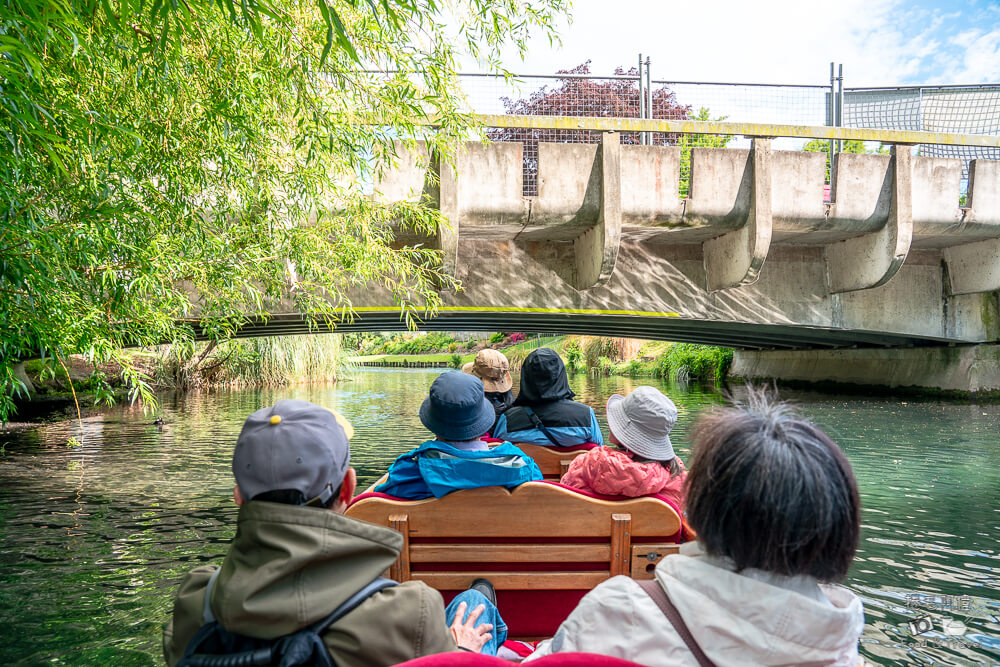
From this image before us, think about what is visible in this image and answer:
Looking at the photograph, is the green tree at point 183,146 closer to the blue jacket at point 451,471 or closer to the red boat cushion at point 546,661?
the blue jacket at point 451,471

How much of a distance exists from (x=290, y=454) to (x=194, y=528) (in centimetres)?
513

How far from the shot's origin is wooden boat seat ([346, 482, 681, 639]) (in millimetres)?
2775

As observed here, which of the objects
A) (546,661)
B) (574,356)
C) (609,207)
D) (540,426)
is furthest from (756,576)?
(574,356)

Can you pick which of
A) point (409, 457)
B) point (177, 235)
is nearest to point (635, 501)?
point (409, 457)

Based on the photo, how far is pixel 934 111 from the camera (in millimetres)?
12156

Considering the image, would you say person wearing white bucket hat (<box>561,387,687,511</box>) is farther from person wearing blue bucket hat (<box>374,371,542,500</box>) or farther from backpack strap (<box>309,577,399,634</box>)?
backpack strap (<box>309,577,399,634</box>)

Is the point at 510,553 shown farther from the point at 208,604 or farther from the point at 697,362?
the point at 697,362

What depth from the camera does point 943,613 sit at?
392 cm

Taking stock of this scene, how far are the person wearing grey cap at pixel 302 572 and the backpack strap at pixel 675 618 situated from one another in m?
0.49

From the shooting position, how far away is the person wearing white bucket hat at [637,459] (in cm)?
290

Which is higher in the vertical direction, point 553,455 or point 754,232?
point 754,232

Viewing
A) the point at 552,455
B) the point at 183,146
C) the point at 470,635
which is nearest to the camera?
the point at 470,635

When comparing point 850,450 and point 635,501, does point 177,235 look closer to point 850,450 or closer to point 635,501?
point 635,501

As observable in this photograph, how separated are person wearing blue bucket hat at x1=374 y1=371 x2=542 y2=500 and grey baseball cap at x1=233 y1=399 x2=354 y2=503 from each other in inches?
51.9
